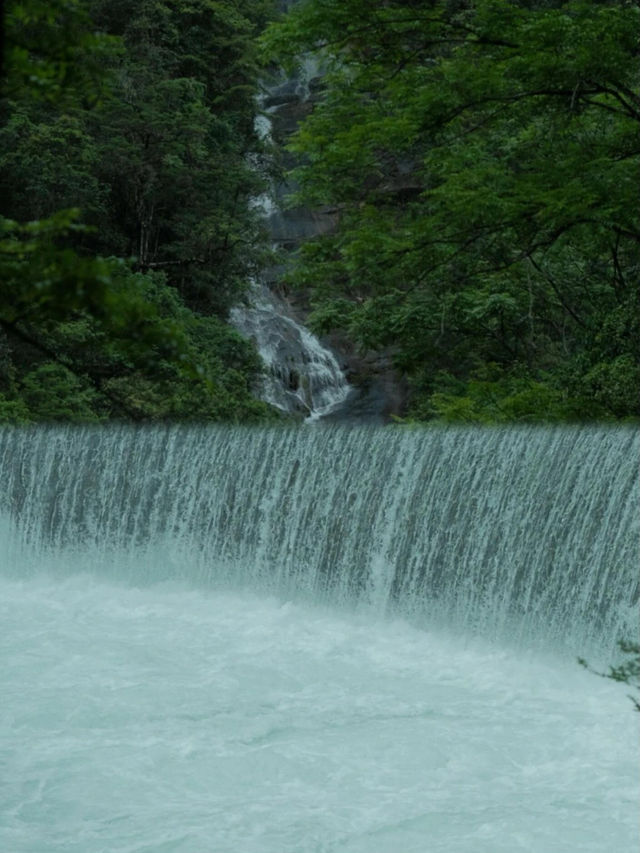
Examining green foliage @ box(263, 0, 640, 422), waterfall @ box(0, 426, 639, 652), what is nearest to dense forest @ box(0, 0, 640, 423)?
green foliage @ box(263, 0, 640, 422)

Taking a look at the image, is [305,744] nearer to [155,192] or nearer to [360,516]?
[360,516]

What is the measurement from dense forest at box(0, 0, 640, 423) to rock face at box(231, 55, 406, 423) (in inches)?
59.6

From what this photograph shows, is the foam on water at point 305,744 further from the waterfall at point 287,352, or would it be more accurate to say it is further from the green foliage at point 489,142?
the waterfall at point 287,352

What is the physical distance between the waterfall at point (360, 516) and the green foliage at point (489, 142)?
5.71 ft

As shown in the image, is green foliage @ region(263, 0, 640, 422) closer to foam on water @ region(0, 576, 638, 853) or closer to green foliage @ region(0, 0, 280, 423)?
foam on water @ region(0, 576, 638, 853)

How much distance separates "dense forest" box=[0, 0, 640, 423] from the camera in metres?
2.38

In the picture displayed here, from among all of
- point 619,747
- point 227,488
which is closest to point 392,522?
point 227,488

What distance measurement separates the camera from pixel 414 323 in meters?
13.2

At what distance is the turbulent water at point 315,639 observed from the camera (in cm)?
527

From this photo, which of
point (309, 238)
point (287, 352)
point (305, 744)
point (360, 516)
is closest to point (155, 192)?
point (287, 352)

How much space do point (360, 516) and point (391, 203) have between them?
3.26m

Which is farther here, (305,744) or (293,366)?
(293,366)

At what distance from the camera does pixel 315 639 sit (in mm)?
8695

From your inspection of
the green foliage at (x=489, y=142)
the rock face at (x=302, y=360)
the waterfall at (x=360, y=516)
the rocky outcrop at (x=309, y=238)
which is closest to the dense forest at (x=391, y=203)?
the green foliage at (x=489, y=142)
